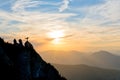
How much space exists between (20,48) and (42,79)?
17664 mm

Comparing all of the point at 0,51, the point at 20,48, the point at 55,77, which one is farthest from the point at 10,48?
the point at 55,77

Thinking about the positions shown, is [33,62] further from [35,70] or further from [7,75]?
[7,75]

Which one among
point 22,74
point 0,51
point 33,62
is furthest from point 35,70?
point 0,51

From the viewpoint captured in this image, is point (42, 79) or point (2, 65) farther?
point (42, 79)

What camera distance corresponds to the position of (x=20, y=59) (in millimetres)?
117750

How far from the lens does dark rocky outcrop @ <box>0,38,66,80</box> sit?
108 m

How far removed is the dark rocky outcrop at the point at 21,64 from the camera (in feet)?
353

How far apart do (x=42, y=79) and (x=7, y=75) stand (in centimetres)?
2578

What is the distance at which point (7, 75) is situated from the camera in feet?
346

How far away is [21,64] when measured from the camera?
117 metres

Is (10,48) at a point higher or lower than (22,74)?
higher

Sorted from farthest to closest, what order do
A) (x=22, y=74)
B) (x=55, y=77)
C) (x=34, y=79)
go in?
1. (x=55, y=77)
2. (x=34, y=79)
3. (x=22, y=74)

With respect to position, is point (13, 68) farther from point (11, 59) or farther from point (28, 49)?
point (28, 49)

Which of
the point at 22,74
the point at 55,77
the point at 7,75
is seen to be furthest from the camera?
the point at 55,77
